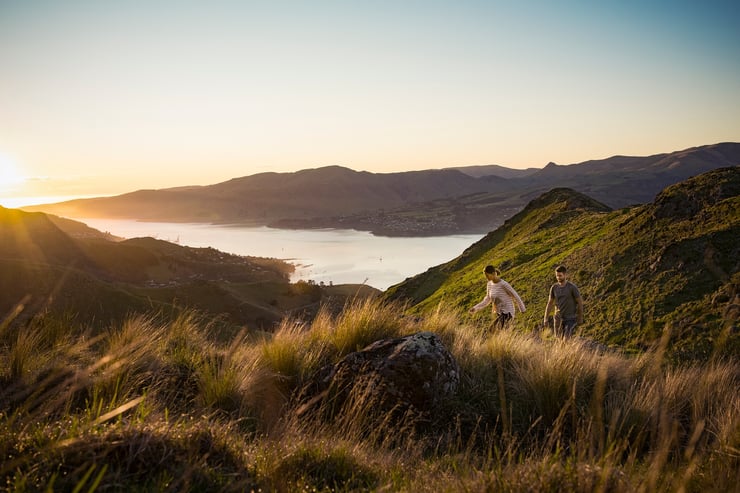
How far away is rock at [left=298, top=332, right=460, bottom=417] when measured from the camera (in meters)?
5.04

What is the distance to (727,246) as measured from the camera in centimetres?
1229

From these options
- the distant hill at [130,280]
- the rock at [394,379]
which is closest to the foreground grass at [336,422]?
the rock at [394,379]

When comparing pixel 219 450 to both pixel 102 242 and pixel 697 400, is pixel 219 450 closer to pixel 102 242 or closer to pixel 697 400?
pixel 697 400

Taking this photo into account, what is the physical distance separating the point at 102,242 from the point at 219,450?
87842mm

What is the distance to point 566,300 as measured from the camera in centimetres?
916

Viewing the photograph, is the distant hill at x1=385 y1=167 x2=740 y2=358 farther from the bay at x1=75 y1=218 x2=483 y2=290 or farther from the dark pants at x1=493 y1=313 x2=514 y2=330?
the bay at x1=75 y1=218 x2=483 y2=290

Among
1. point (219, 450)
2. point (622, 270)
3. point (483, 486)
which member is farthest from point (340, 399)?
point (622, 270)

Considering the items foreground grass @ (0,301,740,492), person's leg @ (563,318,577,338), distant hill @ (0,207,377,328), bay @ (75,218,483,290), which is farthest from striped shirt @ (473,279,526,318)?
bay @ (75,218,483,290)

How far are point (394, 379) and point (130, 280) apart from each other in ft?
249

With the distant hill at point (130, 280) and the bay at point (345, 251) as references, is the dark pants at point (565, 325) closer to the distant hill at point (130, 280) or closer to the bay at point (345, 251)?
the distant hill at point (130, 280)

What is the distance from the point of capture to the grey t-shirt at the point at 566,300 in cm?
914

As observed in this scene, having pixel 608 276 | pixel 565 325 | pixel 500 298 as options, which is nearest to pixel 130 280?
pixel 608 276

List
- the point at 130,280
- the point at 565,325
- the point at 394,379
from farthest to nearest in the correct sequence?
the point at 130,280 → the point at 565,325 → the point at 394,379

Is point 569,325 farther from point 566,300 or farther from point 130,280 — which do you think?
point 130,280
